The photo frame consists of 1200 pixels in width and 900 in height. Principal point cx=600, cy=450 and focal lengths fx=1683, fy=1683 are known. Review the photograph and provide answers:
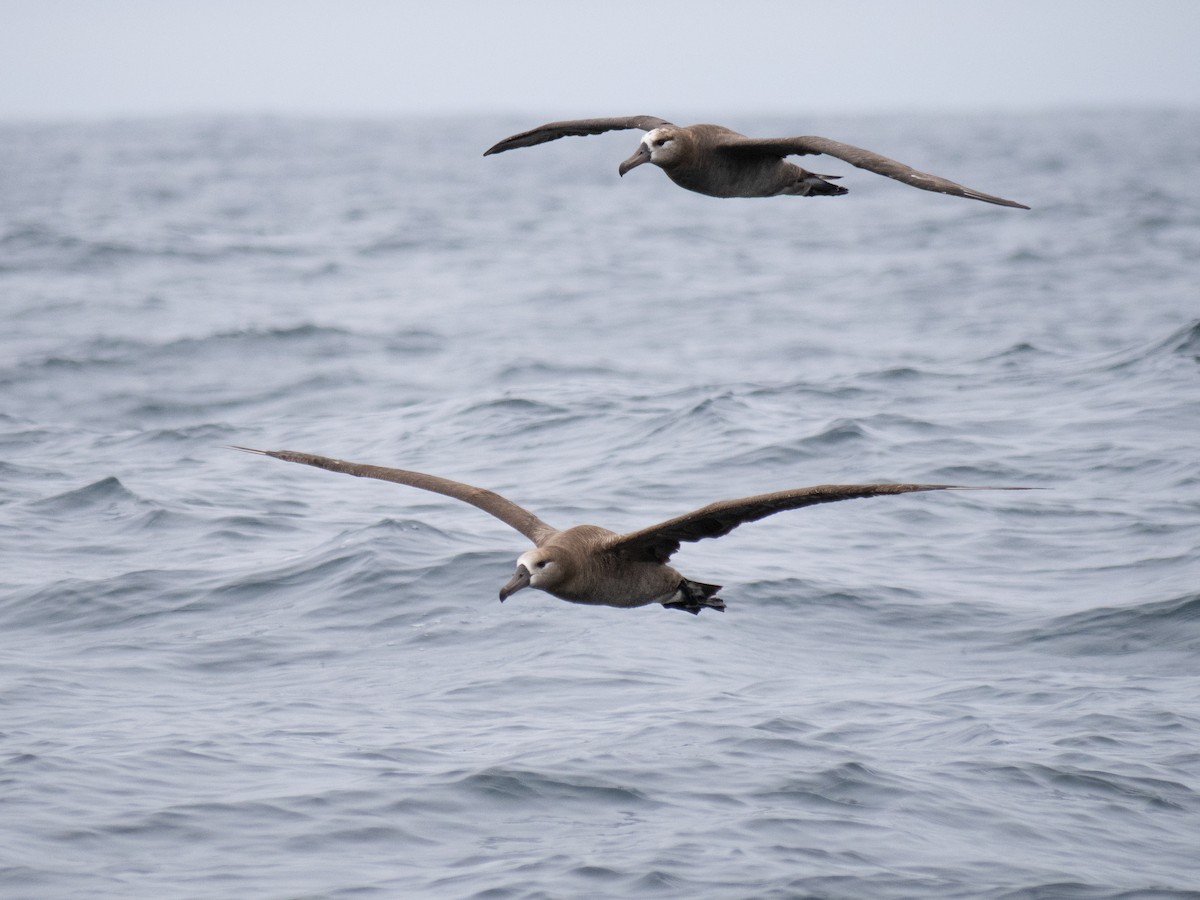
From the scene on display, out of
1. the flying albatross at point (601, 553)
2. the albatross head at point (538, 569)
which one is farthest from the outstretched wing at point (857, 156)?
the albatross head at point (538, 569)

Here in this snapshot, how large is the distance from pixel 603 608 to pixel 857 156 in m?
5.08

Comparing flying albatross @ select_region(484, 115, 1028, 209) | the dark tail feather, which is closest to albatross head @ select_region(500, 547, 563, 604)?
the dark tail feather

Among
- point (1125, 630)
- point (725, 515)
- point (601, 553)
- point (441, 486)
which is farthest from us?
point (1125, 630)

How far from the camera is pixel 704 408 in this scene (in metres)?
17.3

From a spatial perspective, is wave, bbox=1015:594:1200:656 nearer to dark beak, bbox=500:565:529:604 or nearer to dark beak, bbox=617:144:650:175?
dark beak, bbox=617:144:650:175

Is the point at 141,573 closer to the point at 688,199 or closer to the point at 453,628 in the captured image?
the point at 453,628

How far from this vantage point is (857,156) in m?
7.75

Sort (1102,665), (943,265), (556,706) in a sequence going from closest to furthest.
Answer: (556,706), (1102,665), (943,265)

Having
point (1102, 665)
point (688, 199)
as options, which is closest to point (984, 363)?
point (1102, 665)

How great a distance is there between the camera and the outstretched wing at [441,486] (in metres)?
8.41

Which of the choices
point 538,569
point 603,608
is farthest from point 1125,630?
point 538,569

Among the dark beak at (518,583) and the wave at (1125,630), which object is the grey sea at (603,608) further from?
the dark beak at (518,583)

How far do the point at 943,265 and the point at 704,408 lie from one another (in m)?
14.9

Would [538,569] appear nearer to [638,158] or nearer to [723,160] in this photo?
[638,158]
